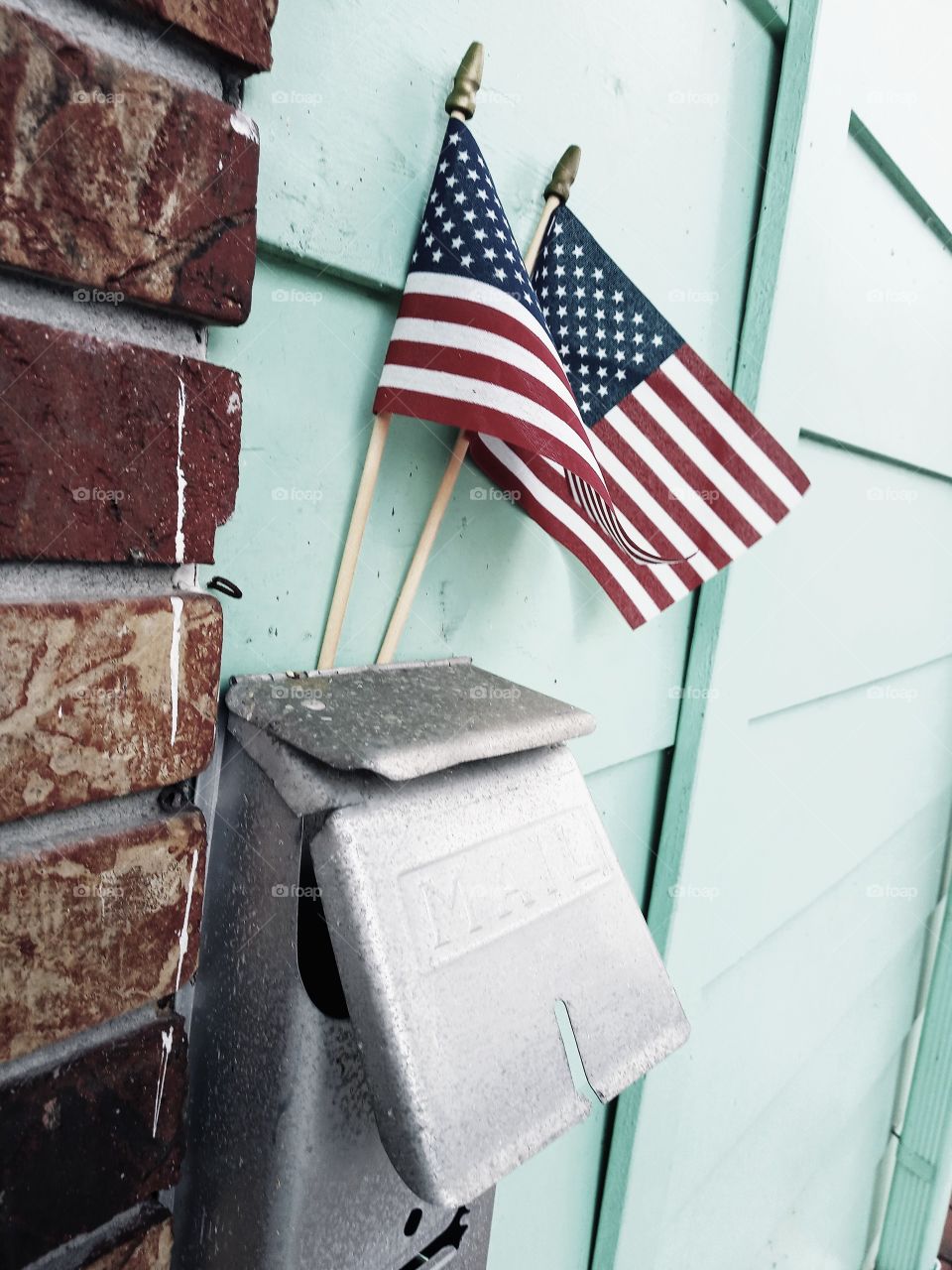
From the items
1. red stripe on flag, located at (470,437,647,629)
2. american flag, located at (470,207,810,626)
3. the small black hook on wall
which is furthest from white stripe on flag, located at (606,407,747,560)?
the small black hook on wall

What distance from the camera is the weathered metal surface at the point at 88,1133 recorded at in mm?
473

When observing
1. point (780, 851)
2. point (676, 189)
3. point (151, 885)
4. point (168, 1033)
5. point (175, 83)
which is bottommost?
point (780, 851)

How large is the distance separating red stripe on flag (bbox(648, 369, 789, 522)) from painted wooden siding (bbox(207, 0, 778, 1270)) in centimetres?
16

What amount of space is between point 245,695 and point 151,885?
136mm

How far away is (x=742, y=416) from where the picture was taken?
886mm

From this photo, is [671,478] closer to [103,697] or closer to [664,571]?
[664,571]

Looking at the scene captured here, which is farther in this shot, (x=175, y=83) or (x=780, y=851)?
(x=780, y=851)

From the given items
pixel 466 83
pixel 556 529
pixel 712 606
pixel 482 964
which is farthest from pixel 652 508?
pixel 482 964

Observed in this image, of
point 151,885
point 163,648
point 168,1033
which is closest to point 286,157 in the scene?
point 163,648

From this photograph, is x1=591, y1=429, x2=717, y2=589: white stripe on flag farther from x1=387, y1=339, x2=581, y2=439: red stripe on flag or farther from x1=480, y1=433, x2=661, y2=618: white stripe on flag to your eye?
x1=387, y1=339, x2=581, y2=439: red stripe on flag

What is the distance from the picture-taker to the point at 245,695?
59 cm

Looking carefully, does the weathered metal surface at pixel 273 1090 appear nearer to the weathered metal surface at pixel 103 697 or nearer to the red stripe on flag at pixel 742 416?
the weathered metal surface at pixel 103 697

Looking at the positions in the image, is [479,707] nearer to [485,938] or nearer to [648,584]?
[485,938]

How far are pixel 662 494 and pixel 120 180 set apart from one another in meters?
0.60
